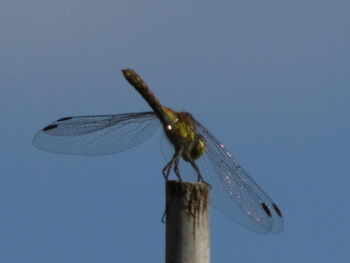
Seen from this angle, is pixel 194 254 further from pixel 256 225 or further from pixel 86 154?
pixel 86 154

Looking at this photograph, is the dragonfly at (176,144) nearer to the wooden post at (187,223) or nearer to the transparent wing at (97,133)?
the transparent wing at (97,133)

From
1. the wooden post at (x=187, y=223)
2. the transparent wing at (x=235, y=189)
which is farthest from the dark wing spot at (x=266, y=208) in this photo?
the wooden post at (x=187, y=223)

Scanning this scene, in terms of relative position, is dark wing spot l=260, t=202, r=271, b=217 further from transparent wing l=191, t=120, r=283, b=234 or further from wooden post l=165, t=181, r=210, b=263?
wooden post l=165, t=181, r=210, b=263

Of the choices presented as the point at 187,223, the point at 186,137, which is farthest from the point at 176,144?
the point at 187,223

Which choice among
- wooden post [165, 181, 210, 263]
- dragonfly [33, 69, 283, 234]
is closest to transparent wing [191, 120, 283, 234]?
dragonfly [33, 69, 283, 234]

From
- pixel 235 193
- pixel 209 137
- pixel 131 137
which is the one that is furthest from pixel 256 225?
pixel 131 137

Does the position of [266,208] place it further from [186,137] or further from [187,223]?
[187,223]
